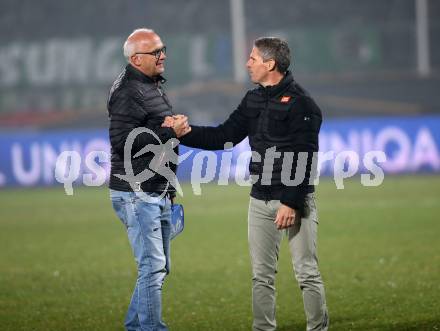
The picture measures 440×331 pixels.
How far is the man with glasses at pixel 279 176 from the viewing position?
269 inches

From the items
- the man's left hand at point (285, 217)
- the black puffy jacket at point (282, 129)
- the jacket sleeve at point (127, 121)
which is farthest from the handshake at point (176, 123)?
the man's left hand at point (285, 217)

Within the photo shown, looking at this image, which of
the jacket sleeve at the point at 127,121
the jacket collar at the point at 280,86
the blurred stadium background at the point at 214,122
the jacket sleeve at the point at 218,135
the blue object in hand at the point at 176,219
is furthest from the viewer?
the blurred stadium background at the point at 214,122

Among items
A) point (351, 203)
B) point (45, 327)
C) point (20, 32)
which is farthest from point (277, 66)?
point (20, 32)

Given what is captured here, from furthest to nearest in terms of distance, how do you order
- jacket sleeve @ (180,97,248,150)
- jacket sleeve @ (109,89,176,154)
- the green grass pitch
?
the green grass pitch, jacket sleeve @ (180,97,248,150), jacket sleeve @ (109,89,176,154)

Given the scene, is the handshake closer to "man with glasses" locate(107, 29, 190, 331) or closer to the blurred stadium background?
"man with glasses" locate(107, 29, 190, 331)

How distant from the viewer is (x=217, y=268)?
11172 mm

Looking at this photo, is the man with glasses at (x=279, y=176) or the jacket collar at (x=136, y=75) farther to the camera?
the jacket collar at (x=136, y=75)

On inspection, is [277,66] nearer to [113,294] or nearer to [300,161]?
[300,161]

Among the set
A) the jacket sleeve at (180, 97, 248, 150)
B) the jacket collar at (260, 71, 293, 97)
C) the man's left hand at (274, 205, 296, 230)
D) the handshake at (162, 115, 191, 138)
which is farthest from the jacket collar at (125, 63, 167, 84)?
the man's left hand at (274, 205, 296, 230)

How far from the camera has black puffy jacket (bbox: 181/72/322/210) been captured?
682 cm

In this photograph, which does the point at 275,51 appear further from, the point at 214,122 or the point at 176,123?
the point at 214,122

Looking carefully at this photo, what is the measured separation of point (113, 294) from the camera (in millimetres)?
9688

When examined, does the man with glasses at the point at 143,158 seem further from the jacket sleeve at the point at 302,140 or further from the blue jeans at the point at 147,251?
the jacket sleeve at the point at 302,140

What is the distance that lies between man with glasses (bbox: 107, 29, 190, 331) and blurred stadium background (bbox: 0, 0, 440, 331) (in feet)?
4.06
